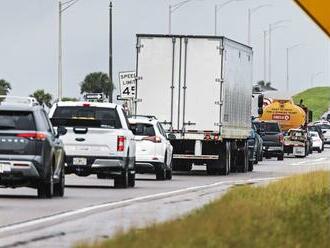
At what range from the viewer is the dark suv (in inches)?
952

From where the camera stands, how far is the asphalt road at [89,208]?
55.1ft

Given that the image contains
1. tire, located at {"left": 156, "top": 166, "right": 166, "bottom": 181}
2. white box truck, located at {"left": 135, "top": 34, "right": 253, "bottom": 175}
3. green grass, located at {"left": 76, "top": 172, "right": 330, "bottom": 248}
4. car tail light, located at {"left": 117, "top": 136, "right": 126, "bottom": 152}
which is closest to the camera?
green grass, located at {"left": 76, "top": 172, "right": 330, "bottom": 248}

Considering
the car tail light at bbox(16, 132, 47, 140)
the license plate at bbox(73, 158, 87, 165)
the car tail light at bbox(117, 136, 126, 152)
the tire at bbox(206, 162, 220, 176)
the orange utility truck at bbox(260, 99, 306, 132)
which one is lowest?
the tire at bbox(206, 162, 220, 176)

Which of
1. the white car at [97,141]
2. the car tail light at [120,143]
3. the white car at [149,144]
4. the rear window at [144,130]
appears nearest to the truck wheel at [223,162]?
the white car at [149,144]

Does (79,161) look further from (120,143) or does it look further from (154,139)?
(154,139)

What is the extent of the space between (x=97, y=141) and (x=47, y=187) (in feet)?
16.1

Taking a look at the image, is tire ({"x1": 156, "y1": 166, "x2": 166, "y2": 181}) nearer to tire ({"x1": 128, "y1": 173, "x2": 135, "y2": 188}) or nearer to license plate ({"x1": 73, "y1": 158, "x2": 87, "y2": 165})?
tire ({"x1": 128, "y1": 173, "x2": 135, "y2": 188})

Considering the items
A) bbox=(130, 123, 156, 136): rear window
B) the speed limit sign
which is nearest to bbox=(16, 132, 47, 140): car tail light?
bbox=(130, 123, 156, 136): rear window

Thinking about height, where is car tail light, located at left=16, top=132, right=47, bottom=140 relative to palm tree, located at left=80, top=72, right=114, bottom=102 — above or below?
below

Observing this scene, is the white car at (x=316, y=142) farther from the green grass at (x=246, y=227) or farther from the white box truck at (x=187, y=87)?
the green grass at (x=246, y=227)

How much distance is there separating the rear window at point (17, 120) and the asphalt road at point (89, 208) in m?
1.30

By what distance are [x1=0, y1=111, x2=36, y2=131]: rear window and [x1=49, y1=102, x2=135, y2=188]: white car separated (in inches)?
207

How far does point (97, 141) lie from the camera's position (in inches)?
1172

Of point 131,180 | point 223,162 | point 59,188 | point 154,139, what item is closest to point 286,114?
point 223,162
